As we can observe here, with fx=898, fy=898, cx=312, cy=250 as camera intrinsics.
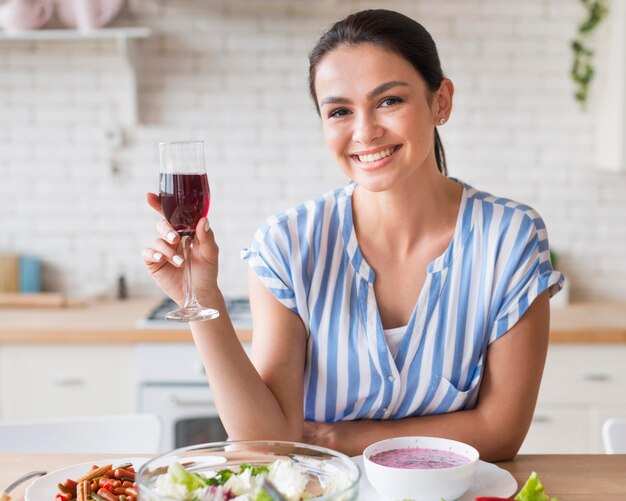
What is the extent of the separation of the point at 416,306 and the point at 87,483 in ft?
2.60

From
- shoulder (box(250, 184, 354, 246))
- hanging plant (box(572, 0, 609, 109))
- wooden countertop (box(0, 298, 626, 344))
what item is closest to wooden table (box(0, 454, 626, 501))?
shoulder (box(250, 184, 354, 246))

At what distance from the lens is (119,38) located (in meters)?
3.47

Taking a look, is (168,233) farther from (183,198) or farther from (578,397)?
(578,397)

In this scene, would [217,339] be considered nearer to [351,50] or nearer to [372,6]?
[351,50]

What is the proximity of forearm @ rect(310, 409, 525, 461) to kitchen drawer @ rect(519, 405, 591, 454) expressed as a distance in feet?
4.60

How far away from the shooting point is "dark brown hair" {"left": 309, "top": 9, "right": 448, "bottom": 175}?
183 centimetres

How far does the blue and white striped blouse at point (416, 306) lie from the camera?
1882mm

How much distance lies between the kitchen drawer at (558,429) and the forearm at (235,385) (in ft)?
5.08

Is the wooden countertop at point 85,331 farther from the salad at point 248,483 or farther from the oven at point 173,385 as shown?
the salad at point 248,483

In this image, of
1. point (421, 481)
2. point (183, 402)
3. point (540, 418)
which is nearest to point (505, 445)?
point (421, 481)

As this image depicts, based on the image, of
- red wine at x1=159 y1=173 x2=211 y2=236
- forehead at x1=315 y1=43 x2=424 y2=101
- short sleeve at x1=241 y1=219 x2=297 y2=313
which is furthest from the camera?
short sleeve at x1=241 y1=219 x2=297 y2=313

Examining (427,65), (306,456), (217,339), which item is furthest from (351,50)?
(306,456)

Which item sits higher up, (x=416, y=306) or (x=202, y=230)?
(x=202, y=230)

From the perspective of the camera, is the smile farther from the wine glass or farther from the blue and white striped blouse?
the wine glass
